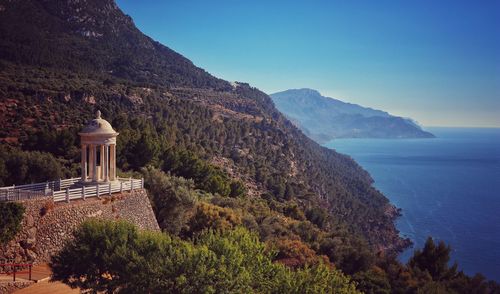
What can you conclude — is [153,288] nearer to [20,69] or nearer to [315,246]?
[315,246]

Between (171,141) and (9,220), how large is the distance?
41.5 meters

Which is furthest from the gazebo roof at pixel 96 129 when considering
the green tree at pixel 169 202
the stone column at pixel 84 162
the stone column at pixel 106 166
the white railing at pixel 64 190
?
the green tree at pixel 169 202

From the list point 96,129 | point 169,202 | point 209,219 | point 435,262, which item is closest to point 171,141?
point 169,202

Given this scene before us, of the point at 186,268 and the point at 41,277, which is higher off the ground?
the point at 186,268

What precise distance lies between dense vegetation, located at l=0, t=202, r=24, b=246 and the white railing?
790 mm

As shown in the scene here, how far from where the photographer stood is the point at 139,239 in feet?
50.1

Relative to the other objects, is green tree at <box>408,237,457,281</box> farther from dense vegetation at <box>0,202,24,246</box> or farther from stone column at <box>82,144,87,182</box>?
dense vegetation at <box>0,202,24,246</box>

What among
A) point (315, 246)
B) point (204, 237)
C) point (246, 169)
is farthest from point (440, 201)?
point (204, 237)

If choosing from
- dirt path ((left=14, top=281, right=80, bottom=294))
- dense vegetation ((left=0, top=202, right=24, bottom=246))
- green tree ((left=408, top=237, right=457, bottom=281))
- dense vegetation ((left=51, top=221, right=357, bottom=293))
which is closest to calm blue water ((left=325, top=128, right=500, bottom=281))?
green tree ((left=408, top=237, right=457, bottom=281))

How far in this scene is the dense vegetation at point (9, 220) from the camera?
15.8m

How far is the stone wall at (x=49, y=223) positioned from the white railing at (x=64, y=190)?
328 mm

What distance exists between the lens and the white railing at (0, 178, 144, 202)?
17600mm

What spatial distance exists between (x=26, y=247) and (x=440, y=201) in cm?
12582

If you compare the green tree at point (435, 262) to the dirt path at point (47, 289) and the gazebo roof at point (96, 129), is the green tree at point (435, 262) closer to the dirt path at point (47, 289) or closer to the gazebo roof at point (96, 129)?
the gazebo roof at point (96, 129)
